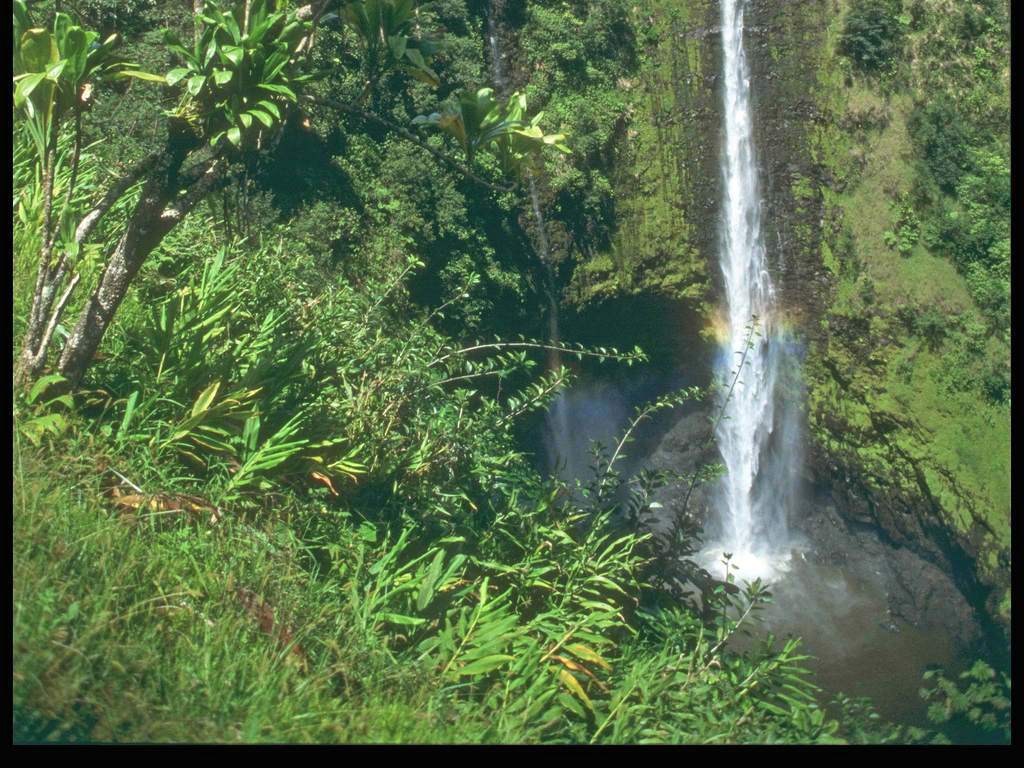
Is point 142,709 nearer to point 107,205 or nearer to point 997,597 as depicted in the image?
point 107,205

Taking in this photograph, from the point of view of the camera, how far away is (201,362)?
4.43 metres

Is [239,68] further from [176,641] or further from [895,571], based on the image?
[895,571]

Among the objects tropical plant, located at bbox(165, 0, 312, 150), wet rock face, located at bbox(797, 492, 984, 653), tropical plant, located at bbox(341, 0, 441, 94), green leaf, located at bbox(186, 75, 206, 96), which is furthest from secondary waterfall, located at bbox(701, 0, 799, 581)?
green leaf, located at bbox(186, 75, 206, 96)

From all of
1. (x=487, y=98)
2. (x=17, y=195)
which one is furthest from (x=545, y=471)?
(x=487, y=98)

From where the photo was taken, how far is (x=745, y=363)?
9.61 m

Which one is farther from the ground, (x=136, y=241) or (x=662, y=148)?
(x=662, y=148)

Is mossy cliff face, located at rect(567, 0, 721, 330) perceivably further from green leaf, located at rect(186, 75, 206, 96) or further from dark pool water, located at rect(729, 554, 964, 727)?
green leaf, located at rect(186, 75, 206, 96)

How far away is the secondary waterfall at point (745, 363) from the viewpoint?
9883 mm

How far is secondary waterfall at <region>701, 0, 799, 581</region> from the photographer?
32.4 ft

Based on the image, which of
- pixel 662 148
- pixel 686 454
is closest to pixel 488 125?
pixel 662 148

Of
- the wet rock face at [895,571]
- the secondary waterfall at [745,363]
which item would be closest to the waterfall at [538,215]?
the secondary waterfall at [745,363]

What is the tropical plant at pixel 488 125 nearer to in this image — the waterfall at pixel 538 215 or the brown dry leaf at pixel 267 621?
the brown dry leaf at pixel 267 621

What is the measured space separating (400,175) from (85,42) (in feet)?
16.3

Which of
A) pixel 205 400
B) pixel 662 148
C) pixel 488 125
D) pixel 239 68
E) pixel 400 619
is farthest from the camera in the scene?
pixel 662 148
